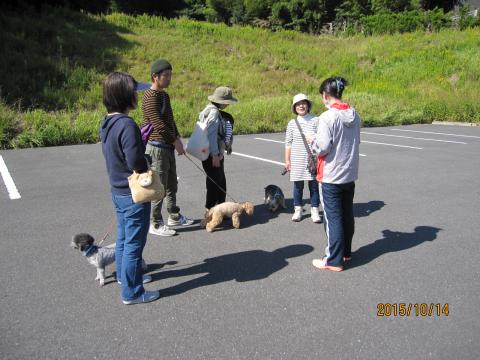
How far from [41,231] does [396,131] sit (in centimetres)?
1284

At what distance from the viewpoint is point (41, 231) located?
192 inches

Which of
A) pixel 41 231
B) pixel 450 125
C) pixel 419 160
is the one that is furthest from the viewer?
pixel 450 125

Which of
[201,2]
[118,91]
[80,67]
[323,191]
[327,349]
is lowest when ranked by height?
[327,349]

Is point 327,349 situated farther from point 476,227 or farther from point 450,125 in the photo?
point 450,125

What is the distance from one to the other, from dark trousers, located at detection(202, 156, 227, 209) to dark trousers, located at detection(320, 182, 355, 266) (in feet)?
5.70

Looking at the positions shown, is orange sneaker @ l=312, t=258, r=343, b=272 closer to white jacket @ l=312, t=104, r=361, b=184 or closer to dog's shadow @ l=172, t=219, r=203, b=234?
white jacket @ l=312, t=104, r=361, b=184

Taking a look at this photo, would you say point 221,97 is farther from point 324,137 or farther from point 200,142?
point 324,137

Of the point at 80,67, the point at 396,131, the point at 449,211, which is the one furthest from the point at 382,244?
the point at 80,67

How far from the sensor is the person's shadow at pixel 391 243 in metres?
4.16

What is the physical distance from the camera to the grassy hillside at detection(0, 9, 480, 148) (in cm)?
1408

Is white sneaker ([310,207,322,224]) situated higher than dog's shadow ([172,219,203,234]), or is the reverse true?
white sneaker ([310,207,322,224])

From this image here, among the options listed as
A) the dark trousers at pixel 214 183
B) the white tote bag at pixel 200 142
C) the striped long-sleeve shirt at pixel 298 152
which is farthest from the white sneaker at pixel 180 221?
the striped long-sleeve shirt at pixel 298 152

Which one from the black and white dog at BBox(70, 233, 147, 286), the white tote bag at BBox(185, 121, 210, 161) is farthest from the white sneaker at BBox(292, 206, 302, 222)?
the black and white dog at BBox(70, 233, 147, 286)

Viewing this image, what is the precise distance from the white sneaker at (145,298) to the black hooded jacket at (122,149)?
900mm
